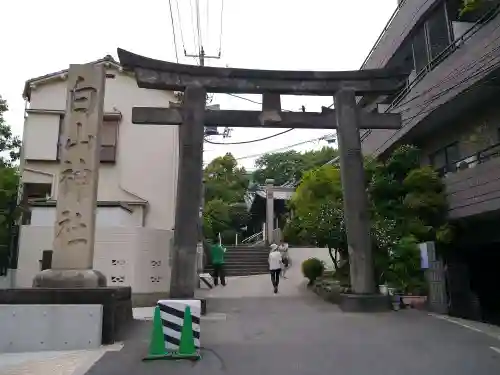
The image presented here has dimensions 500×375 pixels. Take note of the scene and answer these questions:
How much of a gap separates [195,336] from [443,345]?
4245 mm

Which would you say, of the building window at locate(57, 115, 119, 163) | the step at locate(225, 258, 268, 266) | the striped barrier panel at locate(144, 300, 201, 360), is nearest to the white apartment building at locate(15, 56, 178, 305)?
the building window at locate(57, 115, 119, 163)

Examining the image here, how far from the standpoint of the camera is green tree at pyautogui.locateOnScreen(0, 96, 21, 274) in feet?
54.6

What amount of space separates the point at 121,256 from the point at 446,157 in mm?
11214

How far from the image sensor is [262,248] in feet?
96.9

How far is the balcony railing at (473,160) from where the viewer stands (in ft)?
41.4

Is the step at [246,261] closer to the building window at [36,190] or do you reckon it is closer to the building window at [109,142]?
the building window at [109,142]

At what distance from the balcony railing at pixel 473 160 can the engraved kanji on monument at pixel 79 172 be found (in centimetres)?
993

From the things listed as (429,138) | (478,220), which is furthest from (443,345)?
(429,138)

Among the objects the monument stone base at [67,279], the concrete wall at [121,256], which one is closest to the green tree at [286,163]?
the concrete wall at [121,256]

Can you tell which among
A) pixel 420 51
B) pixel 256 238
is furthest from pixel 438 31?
pixel 256 238

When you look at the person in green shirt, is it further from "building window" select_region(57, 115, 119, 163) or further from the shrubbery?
"building window" select_region(57, 115, 119, 163)

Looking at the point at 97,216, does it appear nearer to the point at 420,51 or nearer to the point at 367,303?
the point at 367,303

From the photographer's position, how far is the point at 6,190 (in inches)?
745

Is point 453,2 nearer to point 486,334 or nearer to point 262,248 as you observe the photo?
point 486,334
